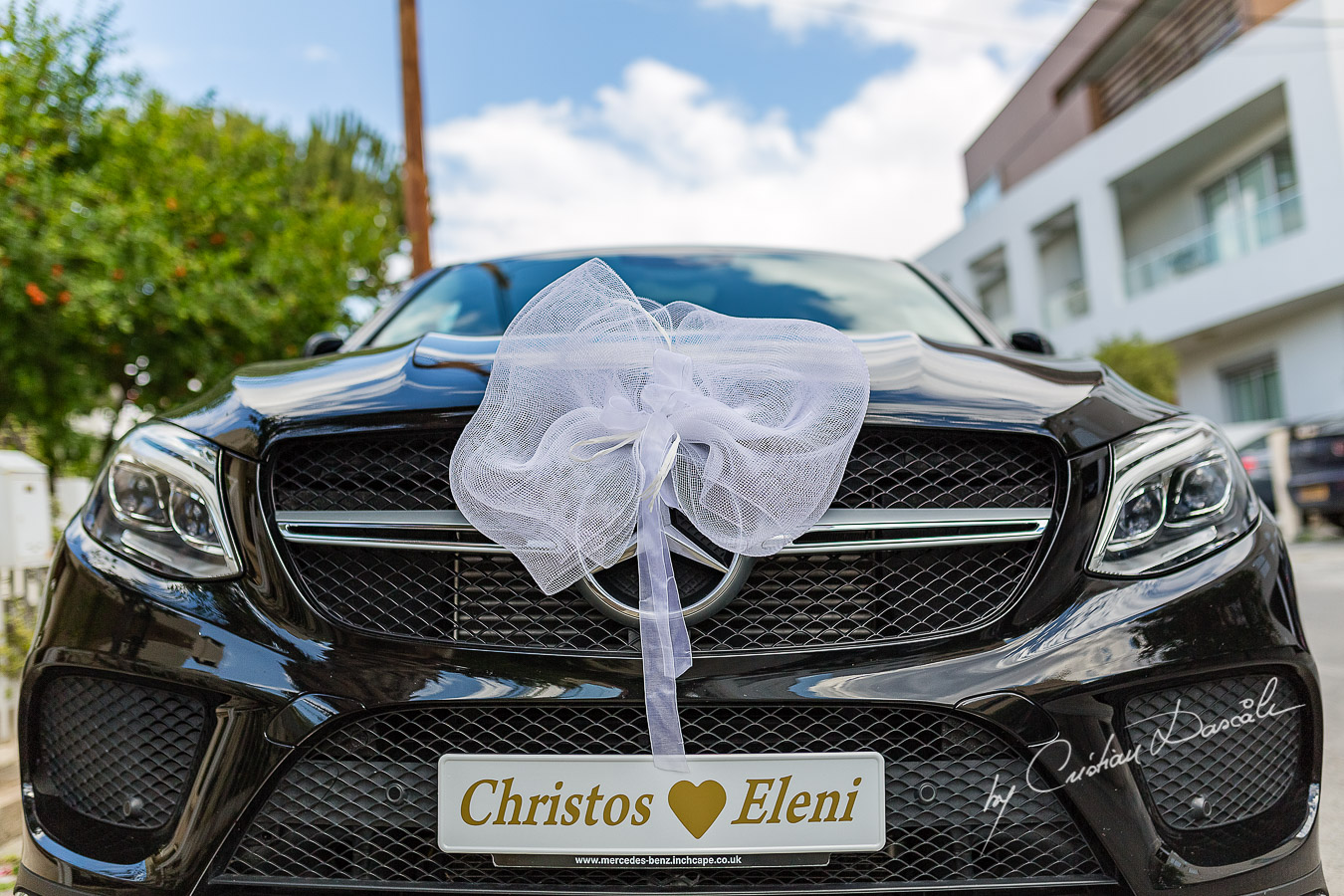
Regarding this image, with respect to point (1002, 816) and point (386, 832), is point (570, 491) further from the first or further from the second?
point (1002, 816)

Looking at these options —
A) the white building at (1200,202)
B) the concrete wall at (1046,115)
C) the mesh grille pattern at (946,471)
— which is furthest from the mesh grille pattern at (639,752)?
the concrete wall at (1046,115)

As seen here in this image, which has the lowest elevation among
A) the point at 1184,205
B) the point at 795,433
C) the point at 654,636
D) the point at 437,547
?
the point at 654,636

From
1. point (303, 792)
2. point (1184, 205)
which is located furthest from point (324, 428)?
point (1184, 205)

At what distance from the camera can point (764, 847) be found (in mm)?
1349

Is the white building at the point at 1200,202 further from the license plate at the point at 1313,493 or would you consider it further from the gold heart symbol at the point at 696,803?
the gold heart symbol at the point at 696,803

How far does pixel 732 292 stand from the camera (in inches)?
104

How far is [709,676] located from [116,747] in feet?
2.71

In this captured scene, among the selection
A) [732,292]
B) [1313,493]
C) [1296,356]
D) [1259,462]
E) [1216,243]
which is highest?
[1216,243]

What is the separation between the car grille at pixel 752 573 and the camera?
141 centimetres

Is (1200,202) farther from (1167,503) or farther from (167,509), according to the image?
(167,509)

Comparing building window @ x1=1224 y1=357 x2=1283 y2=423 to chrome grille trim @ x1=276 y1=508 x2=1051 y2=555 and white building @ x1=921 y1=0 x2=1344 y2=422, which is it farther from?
chrome grille trim @ x1=276 y1=508 x2=1051 y2=555

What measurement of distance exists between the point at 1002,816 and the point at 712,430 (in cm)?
64

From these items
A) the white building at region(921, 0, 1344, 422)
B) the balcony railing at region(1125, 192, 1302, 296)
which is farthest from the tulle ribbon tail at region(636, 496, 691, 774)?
the balcony railing at region(1125, 192, 1302, 296)

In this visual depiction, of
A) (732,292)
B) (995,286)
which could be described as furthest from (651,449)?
(995,286)
